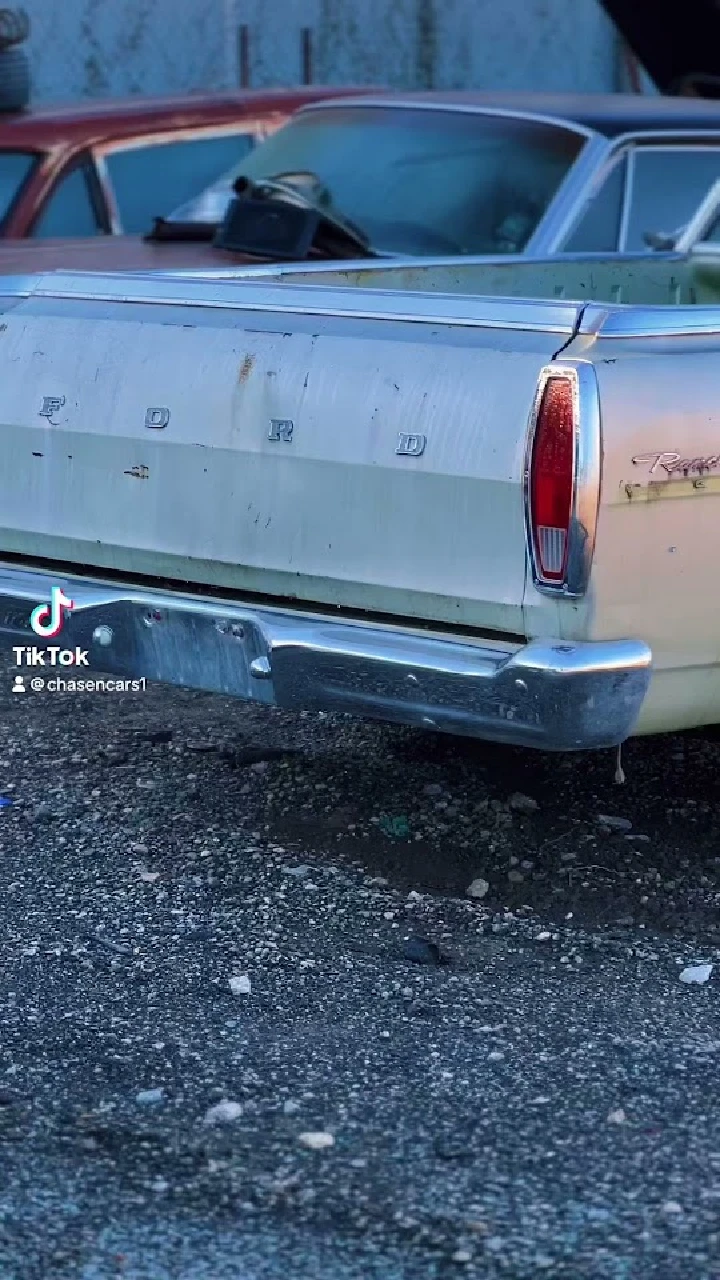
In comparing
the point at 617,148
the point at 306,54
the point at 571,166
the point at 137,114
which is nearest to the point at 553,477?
the point at 571,166

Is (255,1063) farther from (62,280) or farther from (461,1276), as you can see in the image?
(62,280)

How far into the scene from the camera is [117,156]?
7.96 meters

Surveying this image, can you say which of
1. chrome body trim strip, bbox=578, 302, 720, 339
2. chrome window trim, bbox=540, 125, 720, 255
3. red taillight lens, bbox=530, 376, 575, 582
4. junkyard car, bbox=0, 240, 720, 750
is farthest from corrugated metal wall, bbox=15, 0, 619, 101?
red taillight lens, bbox=530, 376, 575, 582

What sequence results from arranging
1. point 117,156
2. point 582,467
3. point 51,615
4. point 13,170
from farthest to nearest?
point 117,156
point 13,170
point 51,615
point 582,467

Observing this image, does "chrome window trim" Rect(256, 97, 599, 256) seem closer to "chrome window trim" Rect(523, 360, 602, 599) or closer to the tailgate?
the tailgate

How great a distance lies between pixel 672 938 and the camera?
409 centimetres

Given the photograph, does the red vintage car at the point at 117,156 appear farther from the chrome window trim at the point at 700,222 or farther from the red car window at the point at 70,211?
the chrome window trim at the point at 700,222

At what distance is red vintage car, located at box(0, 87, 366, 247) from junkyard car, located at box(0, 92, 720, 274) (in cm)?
60

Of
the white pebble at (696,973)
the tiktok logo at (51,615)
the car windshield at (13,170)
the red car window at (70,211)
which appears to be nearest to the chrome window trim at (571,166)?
the red car window at (70,211)

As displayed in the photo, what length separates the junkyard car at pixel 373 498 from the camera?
3.61 metres

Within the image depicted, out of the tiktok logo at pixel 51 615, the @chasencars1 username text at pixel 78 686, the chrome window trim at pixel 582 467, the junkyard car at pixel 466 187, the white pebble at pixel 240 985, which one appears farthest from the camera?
the junkyard car at pixel 466 187

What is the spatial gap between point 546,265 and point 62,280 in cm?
206

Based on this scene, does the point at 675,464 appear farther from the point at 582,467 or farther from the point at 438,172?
the point at 438,172

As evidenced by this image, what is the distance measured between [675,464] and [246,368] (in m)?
0.96
